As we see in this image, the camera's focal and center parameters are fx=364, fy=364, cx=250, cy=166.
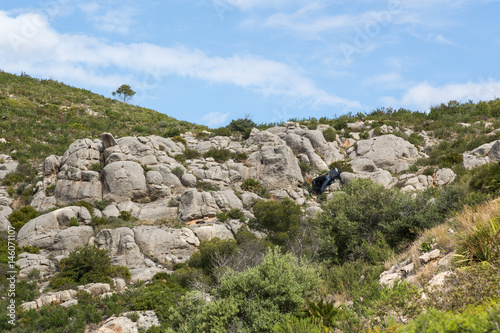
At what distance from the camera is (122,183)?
97.6 ft

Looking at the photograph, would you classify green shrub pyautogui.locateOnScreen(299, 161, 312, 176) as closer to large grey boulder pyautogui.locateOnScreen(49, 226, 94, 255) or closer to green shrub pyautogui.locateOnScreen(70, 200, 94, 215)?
green shrub pyautogui.locateOnScreen(70, 200, 94, 215)

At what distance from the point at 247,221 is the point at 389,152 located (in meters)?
20.6

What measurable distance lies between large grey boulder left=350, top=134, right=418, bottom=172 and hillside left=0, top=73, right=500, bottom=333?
0.19 meters

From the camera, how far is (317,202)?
33844mm

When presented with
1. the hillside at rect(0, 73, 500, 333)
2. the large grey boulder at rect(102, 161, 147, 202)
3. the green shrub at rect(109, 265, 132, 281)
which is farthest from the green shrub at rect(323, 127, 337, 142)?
the green shrub at rect(109, 265, 132, 281)

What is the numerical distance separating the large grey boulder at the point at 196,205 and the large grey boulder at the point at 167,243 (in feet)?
7.44

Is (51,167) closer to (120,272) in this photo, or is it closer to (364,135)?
(120,272)

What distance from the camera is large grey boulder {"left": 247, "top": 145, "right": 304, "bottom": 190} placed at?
117 ft

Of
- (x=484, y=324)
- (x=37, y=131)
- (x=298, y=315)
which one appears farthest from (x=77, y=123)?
Result: (x=484, y=324)

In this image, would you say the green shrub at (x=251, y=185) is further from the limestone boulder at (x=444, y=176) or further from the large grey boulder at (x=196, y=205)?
the limestone boulder at (x=444, y=176)

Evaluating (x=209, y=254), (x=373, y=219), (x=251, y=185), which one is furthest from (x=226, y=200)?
(x=373, y=219)

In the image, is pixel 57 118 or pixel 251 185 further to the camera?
pixel 57 118

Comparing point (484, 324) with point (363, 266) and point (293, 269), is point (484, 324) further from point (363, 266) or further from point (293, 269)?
point (363, 266)

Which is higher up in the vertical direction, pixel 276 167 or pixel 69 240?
pixel 276 167
